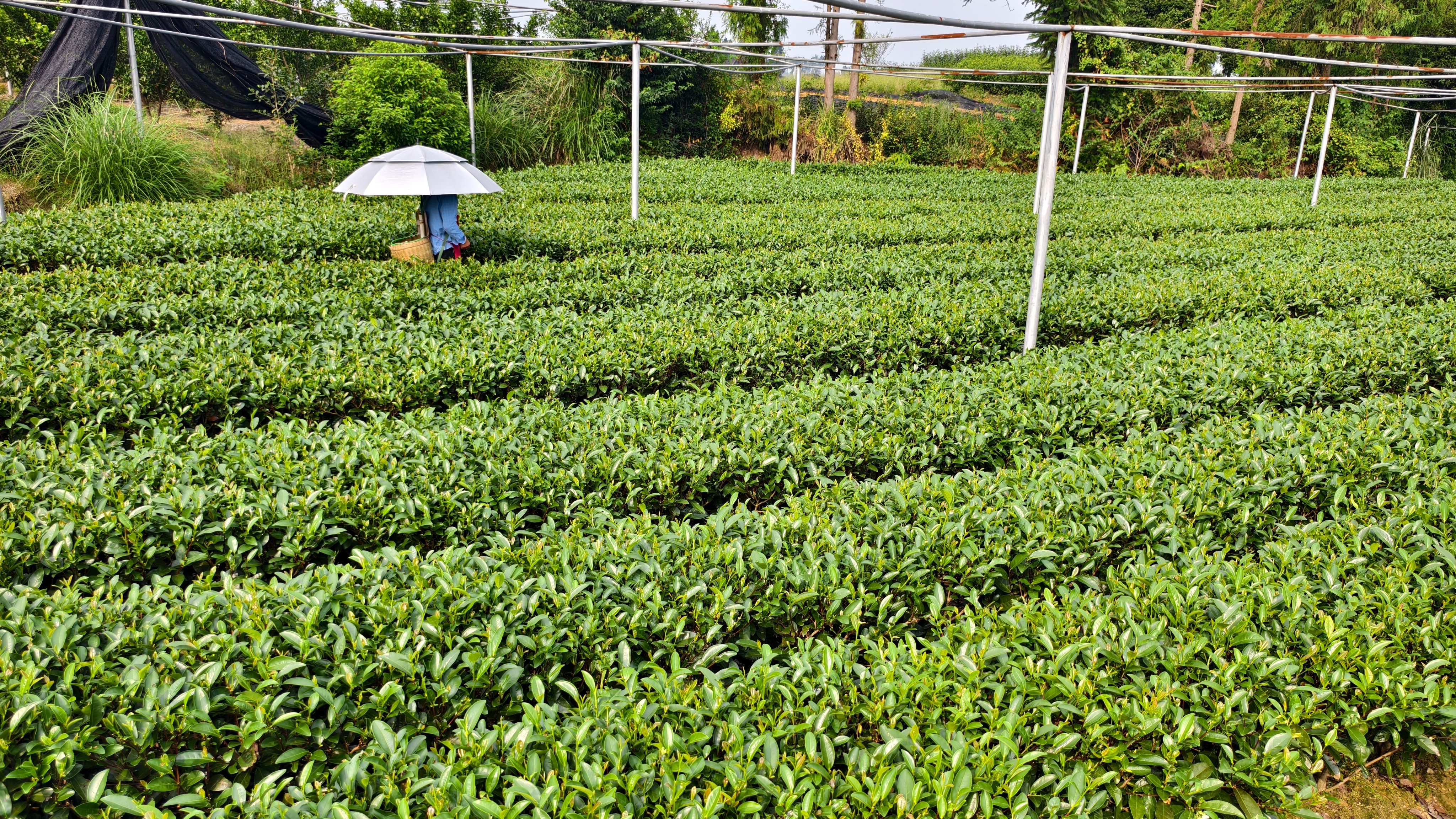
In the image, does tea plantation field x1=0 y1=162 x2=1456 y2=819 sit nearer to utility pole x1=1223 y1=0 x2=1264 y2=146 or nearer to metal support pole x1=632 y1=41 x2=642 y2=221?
metal support pole x1=632 y1=41 x2=642 y2=221

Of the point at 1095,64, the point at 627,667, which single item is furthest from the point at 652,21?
the point at 627,667

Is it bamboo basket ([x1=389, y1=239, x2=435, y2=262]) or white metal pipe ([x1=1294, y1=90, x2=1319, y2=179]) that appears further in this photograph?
white metal pipe ([x1=1294, y1=90, x2=1319, y2=179])

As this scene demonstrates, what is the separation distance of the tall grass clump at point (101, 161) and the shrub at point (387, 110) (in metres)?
3.63

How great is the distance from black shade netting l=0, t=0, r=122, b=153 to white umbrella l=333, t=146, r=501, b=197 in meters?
8.01

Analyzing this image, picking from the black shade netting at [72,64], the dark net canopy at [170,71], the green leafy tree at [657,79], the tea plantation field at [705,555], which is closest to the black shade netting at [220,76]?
the dark net canopy at [170,71]

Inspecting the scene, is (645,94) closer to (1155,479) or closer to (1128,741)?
(1155,479)

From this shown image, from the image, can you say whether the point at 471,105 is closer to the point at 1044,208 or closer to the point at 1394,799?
the point at 1044,208

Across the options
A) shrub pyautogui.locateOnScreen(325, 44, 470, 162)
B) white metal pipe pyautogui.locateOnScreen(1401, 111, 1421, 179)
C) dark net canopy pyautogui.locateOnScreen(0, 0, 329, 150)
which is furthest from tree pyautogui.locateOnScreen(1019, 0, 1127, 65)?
dark net canopy pyautogui.locateOnScreen(0, 0, 329, 150)

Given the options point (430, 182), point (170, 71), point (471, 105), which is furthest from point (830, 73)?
point (430, 182)

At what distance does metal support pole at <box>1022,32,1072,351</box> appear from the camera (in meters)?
5.96

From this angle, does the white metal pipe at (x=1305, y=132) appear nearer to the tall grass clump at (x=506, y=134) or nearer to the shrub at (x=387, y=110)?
the tall grass clump at (x=506, y=134)

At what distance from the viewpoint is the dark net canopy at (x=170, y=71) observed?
1277cm

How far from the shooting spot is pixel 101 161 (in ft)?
38.8

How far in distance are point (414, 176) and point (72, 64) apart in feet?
30.3
